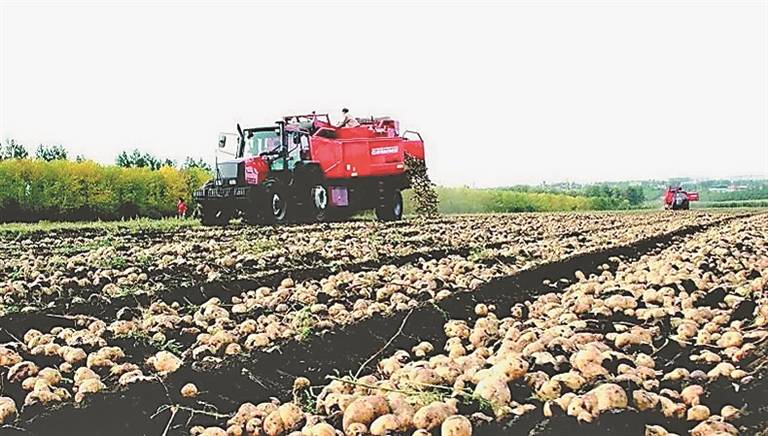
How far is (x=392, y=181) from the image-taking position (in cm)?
2055

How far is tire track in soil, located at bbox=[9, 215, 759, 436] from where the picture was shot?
313cm

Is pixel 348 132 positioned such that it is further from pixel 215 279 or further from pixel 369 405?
pixel 369 405

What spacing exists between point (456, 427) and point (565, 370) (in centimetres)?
91

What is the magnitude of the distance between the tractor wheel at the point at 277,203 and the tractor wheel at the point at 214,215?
33.3 inches

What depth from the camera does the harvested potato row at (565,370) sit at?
2871mm

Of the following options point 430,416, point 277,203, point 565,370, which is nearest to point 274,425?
point 430,416

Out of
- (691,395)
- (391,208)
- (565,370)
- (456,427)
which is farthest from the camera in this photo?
(391,208)

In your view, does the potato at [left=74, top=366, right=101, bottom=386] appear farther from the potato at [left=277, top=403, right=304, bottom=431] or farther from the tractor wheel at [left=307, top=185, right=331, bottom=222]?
the tractor wheel at [left=307, top=185, right=331, bottom=222]

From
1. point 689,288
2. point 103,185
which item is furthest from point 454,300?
point 103,185

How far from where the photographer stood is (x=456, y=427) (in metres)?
2.64

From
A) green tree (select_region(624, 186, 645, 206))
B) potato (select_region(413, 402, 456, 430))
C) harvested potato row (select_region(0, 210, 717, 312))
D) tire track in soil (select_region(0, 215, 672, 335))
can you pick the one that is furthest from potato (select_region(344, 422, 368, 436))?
green tree (select_region(624, 186, 645, 206))

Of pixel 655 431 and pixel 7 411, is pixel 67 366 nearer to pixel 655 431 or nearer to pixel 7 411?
pixel 7 411

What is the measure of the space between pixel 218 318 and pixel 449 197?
34857 millimetres

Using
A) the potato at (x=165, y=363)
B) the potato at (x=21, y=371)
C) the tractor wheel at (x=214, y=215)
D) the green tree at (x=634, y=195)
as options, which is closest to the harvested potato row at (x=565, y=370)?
the potato at (x=165, y=363)
